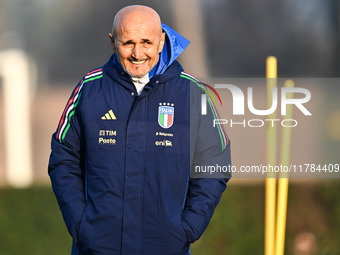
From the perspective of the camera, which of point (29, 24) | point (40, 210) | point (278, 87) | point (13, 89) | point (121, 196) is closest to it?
point (121, 196)

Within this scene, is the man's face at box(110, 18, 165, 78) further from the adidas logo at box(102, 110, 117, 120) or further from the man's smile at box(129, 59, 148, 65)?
the adidas logo at box(102, 110, 117, 120)

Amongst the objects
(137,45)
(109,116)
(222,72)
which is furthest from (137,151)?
(222,72)

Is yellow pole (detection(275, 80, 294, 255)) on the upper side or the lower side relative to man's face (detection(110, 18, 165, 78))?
lower

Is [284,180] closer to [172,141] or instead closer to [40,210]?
[172,141]

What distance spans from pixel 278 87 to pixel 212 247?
234 cm

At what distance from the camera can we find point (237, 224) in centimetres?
635

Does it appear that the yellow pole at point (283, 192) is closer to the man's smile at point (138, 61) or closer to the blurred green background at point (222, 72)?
the blurred green background at point (222, 72)

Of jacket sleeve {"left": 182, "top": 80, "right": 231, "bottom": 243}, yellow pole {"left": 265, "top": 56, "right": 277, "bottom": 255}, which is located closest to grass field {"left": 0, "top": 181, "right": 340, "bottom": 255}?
yellow pole {"left": 265, "top": 56, "right": 277, "bottom": 255}

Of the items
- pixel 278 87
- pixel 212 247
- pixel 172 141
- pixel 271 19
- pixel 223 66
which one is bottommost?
pixel 212 247

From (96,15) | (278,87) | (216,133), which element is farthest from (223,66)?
(216,133)

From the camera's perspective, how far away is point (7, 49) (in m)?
10.5

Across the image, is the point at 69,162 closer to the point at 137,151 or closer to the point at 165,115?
the point at 137,151

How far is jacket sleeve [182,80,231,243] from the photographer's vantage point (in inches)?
125

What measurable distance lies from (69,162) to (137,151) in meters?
0.36
